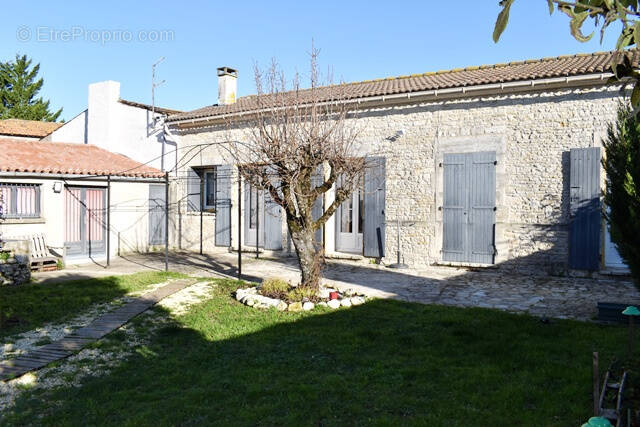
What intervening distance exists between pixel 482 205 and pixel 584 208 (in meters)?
1.96

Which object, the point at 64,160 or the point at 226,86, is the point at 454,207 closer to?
the point at 226,86

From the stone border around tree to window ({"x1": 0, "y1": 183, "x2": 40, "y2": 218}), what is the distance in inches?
254

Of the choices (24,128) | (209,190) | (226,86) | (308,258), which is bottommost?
(308,258)

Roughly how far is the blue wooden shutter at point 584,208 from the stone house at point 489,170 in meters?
0.02

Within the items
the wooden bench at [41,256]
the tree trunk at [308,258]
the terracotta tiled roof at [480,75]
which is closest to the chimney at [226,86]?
the terracotta tiled roof at [480,75]

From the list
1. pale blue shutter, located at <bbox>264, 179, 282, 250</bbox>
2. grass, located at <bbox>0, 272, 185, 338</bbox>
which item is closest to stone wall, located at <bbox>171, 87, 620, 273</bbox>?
pale blue shutter, located at <bbox>264, 179, 282, 250</bbox>

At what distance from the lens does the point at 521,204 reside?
1035cm

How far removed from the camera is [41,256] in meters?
11.2

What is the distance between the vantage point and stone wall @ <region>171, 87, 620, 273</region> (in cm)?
991

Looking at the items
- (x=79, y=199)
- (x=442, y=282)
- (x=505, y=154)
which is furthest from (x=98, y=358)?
(x=505, y=154)

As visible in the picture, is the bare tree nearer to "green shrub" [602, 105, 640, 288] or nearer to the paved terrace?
the paved terrace

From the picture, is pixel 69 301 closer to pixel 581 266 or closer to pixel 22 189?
pixel 22 189

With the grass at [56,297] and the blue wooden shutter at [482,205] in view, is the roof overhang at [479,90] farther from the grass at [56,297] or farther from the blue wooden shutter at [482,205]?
the grass at [56,297]

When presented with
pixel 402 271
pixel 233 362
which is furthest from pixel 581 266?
pixel 233 362
